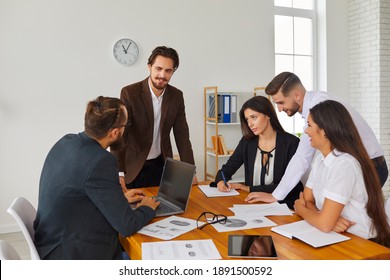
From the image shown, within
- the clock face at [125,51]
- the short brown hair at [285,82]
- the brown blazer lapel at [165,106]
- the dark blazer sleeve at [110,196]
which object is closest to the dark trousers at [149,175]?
the brown blazer lapel at [165,106]

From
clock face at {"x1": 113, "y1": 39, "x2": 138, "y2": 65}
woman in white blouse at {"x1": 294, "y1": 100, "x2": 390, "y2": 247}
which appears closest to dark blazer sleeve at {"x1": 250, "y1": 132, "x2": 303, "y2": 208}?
woman in white blouse at {"x1": 294, "y1": 100, "x2": 390, "y2": 247}

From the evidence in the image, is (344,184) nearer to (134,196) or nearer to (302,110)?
(302,110)

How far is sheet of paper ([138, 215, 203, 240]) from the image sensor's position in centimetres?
151

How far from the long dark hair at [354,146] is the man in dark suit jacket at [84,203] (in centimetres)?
94

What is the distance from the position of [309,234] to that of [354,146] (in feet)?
1.53

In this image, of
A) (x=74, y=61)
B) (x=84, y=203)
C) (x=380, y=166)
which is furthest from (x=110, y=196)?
(x=74, y=61)

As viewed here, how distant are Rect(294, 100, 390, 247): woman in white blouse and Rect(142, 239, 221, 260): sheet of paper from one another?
495 millimetres

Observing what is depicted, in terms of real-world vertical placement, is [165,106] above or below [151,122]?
above

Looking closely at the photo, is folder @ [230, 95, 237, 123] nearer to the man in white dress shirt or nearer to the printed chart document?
the man in white dress shirt

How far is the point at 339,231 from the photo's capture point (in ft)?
4.92

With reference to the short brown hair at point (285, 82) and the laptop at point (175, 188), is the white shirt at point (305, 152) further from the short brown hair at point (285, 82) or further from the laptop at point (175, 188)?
the laptop at point (175, 188)

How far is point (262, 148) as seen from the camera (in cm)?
247
